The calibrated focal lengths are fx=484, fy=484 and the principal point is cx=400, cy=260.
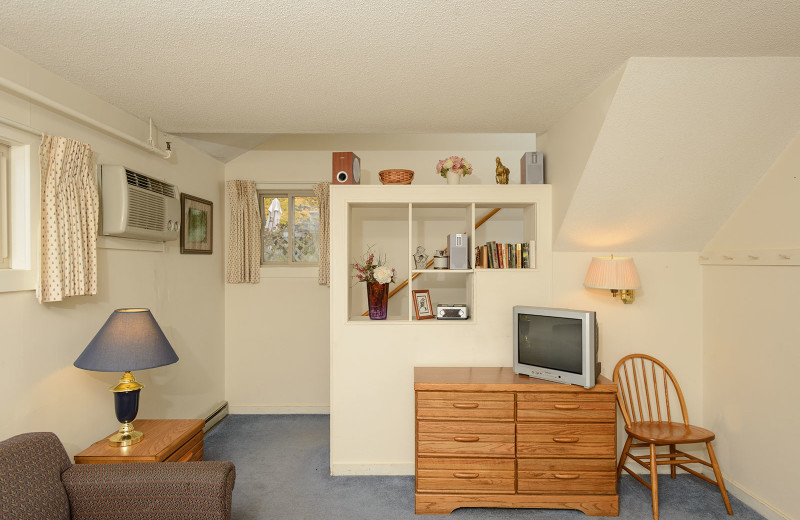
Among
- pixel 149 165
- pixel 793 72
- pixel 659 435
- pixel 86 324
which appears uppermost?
pixel 793 72

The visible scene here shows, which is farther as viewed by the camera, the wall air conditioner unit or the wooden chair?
the wooden chair

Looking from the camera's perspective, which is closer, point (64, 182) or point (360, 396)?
point (64, 182)

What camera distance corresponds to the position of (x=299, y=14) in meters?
1.76

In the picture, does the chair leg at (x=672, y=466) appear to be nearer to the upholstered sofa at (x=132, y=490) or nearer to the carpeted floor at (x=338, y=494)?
the carpeted floor at (x=338, y=494)

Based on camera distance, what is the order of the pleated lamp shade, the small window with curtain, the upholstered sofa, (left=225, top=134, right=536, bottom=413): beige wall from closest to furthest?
the upholstered sofa, the small window with curtain, the pleated lamp shade, (left=225, top=134, right=536, bottom=413): beige wall

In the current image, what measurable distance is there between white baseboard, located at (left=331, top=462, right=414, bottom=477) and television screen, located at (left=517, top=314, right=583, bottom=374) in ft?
3.54

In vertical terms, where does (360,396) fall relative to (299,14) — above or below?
below

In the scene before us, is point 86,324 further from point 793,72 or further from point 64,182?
Answer: point 793,72

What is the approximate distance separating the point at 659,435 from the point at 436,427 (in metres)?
1.25

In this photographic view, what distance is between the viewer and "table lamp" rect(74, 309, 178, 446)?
227cm

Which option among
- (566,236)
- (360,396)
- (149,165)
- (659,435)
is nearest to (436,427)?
(360,396)

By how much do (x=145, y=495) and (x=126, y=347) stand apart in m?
0.70

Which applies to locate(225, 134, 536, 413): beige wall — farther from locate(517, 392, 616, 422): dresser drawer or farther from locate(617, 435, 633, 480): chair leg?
locate(617, 435, 633, 480): chair leg

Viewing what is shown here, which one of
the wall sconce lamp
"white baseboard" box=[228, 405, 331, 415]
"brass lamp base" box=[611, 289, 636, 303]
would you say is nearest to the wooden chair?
"brass lamp base" box=[611, 289, 636, 303]
